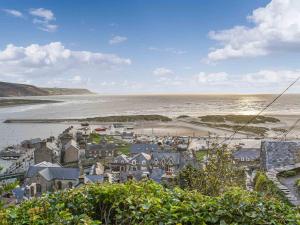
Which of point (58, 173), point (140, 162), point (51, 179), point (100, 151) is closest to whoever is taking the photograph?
point (51, 179)

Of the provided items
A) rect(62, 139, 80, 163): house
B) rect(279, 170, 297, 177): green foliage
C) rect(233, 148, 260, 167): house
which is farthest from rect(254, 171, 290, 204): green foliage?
rect(62, 139, 80, 163): house

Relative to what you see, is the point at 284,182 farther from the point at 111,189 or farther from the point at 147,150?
the point at 147,150

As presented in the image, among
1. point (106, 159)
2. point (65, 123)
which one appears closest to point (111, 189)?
point (106, 159)

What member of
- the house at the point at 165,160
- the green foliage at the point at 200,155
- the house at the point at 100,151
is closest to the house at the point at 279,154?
the house at the point at 165,160

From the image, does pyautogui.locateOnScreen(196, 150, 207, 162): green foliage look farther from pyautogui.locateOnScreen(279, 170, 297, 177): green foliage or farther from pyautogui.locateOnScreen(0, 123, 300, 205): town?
pyautogui.locateOnScreen(279, 170, 297, 177): green foliage

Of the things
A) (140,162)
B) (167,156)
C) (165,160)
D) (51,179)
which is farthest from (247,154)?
(51,179)

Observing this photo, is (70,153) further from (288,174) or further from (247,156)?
(288,174)
